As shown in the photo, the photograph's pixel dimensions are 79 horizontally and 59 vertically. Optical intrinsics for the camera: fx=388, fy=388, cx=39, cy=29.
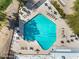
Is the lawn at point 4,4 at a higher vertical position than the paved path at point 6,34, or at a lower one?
higher

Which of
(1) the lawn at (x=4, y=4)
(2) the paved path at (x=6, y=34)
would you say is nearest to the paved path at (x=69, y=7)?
(2) the paved path at (x=6, y=34)

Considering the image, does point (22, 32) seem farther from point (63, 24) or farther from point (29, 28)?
point (63, 24)

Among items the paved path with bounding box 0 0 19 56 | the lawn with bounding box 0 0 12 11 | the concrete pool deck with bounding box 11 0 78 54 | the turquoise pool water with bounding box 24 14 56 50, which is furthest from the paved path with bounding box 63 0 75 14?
the lawn with bounding box 0 0 12 11

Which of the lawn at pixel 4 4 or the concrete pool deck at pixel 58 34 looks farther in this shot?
the concrete pool deck at pixel 58 34

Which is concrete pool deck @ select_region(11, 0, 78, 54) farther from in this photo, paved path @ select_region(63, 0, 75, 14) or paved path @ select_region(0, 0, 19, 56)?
paved path @ select_region(63, 0, 75, 14)

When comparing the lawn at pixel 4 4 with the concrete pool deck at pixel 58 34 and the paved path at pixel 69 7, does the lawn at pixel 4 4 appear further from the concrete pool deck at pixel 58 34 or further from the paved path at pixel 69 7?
the paved path at pixel 69 7

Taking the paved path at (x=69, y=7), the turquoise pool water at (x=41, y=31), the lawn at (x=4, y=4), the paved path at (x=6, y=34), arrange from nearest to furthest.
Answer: the lawn at (x=4, y=4)
the paved path at (x=6, y=34)
the turquoise pool water at (x=41, y=31)
the paved path at (x=69, y=7)

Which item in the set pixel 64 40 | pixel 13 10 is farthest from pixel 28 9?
pixel 64 40

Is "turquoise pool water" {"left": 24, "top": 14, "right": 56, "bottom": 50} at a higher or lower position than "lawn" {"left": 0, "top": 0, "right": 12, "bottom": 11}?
lower

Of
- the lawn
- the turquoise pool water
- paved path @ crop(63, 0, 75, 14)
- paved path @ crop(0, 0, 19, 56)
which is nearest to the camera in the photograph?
the lawn
